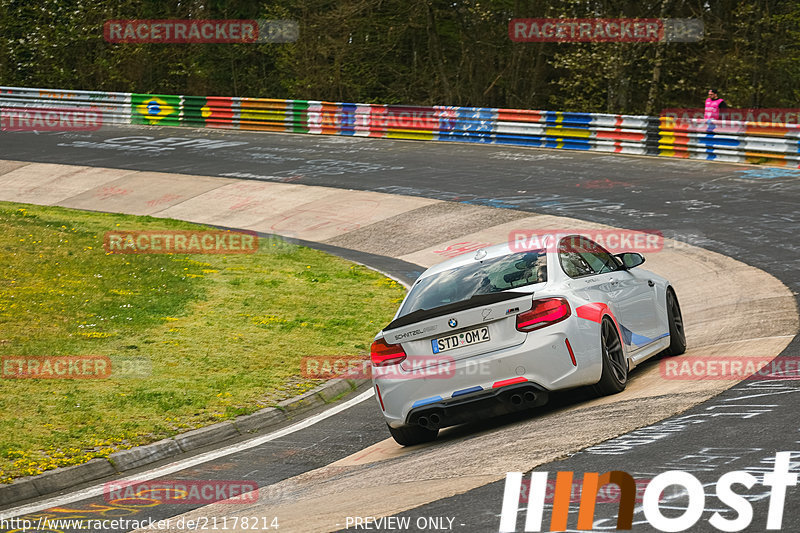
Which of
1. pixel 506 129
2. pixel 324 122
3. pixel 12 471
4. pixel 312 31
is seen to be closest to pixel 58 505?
pixel 12 471

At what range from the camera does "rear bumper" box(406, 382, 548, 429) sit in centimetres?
789

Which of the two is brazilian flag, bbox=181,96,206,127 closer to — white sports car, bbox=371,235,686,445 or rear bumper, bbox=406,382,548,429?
white sports car, bbox=371,235,686,445

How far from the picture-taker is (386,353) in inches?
326

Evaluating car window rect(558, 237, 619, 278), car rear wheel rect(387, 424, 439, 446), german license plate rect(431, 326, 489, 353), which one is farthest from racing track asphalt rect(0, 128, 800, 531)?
car window rect(558, 237, 619, 278)

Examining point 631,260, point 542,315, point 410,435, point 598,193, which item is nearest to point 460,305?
point 542,315

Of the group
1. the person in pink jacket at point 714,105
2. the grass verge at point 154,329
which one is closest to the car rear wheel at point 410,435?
the grass verge at point 154,329

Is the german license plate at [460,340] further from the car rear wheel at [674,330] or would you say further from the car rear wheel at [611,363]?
the car rear wheel at [674,330]

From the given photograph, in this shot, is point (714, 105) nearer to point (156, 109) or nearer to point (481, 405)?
point (481, 405)

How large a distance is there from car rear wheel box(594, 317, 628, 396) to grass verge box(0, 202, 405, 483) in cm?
360

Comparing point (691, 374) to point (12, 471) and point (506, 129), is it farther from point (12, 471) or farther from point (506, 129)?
point (506, 129)

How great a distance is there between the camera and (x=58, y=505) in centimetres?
762

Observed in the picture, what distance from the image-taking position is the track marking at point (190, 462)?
7625 mm

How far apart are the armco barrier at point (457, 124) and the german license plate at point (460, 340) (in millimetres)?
17215

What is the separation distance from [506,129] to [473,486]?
2428 cm
